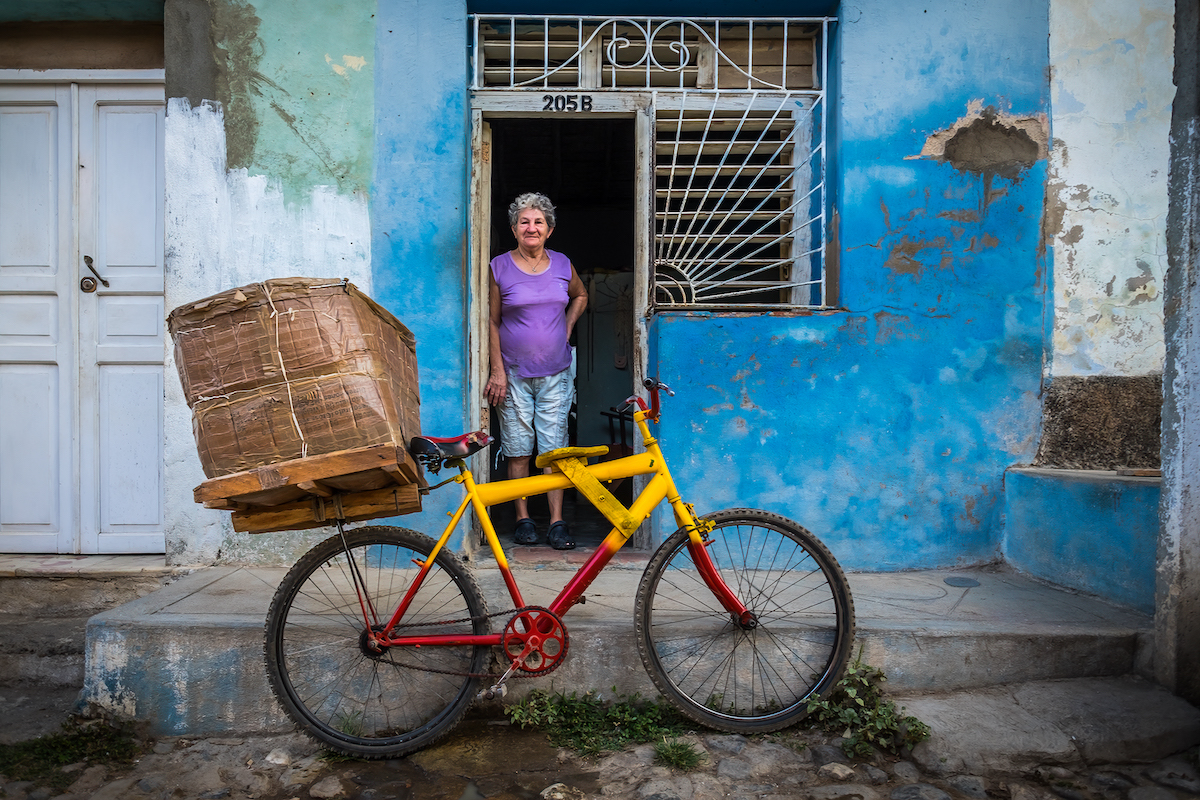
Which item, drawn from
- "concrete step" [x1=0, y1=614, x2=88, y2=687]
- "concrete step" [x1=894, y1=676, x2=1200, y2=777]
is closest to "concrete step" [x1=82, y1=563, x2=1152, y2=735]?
"concrete step" [x1=894, y1=676, x2=1200, y2=777]

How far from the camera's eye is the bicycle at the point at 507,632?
9.03 feet

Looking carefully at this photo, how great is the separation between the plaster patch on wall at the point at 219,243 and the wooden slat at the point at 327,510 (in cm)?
154

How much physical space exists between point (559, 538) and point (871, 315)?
205 cm

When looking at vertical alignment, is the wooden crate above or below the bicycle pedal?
above

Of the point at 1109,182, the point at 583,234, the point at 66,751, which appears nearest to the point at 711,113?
the point at 1109,182

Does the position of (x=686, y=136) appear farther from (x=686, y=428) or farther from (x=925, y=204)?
(x=686, y=428)

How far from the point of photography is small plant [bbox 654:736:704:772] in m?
2.66

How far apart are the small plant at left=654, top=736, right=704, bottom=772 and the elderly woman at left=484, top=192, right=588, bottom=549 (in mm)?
1651

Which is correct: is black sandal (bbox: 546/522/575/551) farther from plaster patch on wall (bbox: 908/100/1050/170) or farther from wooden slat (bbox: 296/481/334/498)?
plaster patch on wall (bbox: 908/100/1050/170)

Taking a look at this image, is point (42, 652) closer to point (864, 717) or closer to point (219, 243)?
point (219, 243)

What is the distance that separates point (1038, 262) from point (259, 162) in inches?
164

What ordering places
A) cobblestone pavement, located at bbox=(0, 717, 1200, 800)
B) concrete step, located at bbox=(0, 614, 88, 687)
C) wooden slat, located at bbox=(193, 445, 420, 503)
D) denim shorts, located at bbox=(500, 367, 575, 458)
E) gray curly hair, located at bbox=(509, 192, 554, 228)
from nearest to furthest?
1. wooden slat, located at bbox=(193, 445, 420, 503)
2. cobblestone pavement, located at bbox=(0, 717, 1200, 800)
3. concrete step, located at bbox=(0, 614, 88, 687)
4. gray curly hair, located at bbox=(509, 192, 554, 228)
5. denim shorts, located at bbox=(500, 367, 575, 458)

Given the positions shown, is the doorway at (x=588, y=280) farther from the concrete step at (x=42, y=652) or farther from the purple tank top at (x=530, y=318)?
the concrete step at (x=42, y=652)

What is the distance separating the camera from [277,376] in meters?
2.47
